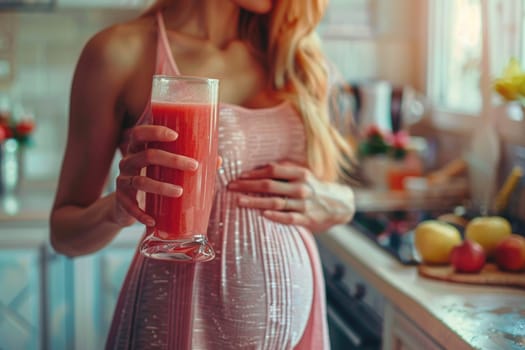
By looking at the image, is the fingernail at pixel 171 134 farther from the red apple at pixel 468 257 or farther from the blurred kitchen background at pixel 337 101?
the blurred kitchen background at pixel 337 101

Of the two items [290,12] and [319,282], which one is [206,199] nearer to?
[319,282]

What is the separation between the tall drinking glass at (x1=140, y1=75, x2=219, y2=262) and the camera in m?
0.95

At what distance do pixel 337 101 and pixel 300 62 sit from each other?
110 centimetres

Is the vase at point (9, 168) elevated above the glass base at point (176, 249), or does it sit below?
below

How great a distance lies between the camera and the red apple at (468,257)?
1.54 meters

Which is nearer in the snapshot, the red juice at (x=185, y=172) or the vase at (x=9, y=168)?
the red juice at (x=185, y=172)

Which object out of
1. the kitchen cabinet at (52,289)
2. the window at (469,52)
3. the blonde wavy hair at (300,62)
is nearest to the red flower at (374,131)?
the window at (469,52)

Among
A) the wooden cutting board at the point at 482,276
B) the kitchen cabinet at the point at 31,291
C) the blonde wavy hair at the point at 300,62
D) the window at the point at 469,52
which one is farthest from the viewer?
the kitchen cabinet at the point at 31,291

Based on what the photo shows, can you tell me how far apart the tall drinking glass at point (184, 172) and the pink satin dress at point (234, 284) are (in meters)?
0.21

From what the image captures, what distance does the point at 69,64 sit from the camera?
3072mm

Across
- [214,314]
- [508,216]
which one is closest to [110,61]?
[214,314]

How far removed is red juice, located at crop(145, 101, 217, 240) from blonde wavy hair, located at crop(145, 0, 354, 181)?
1.24 ft

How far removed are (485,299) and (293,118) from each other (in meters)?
0.52

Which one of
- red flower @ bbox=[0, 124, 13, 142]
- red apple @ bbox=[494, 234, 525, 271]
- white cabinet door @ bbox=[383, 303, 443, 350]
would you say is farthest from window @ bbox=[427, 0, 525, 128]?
red flower @ bbox=[0, 124, 13, 142]
